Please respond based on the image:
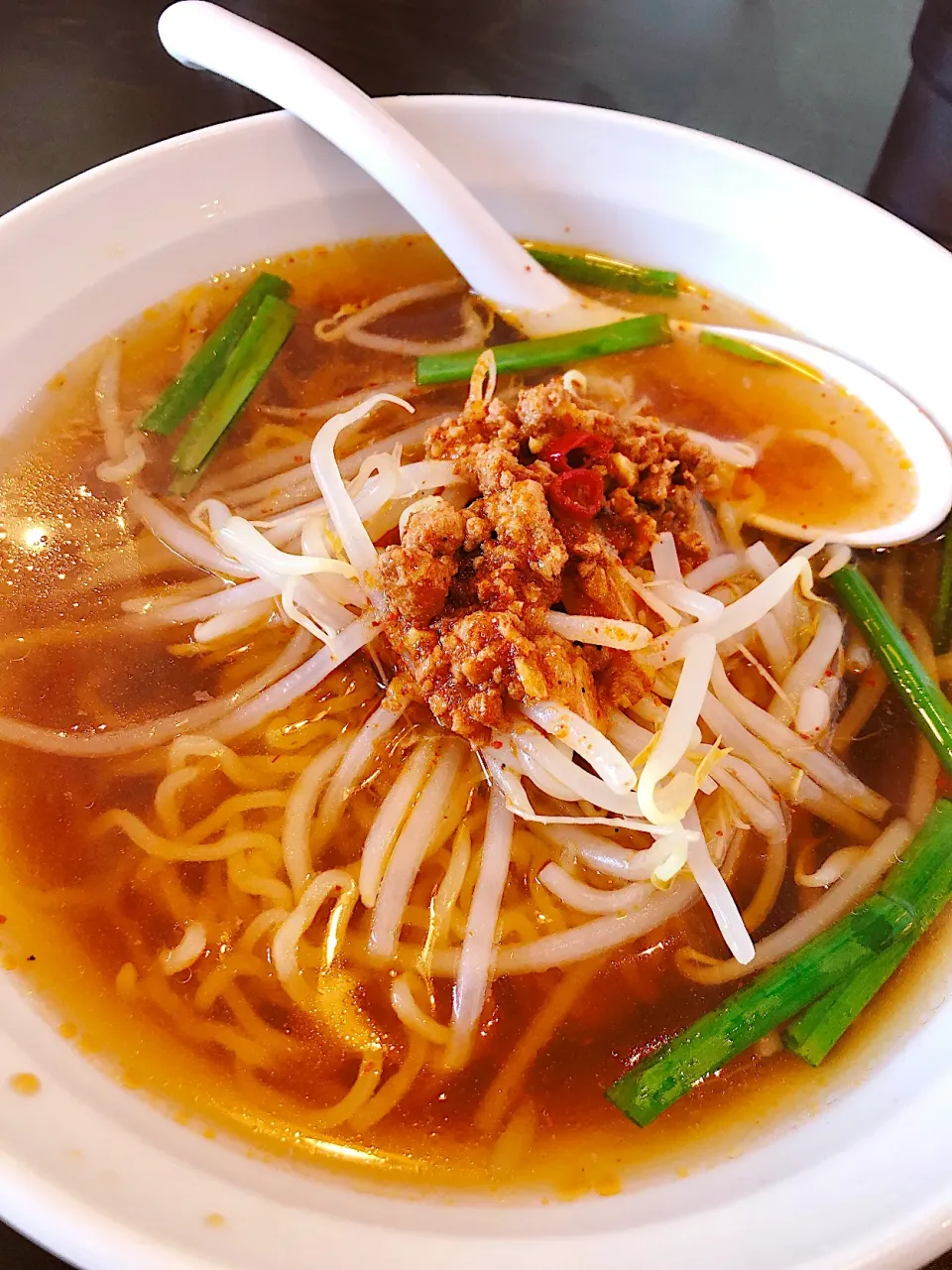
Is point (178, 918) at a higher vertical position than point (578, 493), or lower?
lower

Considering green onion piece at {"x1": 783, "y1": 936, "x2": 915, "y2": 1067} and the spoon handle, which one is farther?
the spoon handle

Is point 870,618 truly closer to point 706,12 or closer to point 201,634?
point 201,634

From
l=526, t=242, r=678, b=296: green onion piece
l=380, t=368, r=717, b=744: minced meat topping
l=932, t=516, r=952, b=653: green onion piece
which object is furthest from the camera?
l=526, t=242, r=678, b=296: green onion piece

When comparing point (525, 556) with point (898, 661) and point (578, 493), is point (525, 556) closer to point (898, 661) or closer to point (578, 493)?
point (578, 493)

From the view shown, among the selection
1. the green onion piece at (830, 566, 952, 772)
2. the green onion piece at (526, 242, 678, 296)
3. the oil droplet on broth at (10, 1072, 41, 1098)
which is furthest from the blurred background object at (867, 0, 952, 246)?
the oil droplet on broth at (10, 1072, 41, 1098)

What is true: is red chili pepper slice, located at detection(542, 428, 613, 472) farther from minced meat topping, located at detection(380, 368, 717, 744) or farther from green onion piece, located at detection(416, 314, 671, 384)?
green onion piece, located at detection(416, 314, 671, 384)

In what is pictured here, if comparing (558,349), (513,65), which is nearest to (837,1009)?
(558,349)
